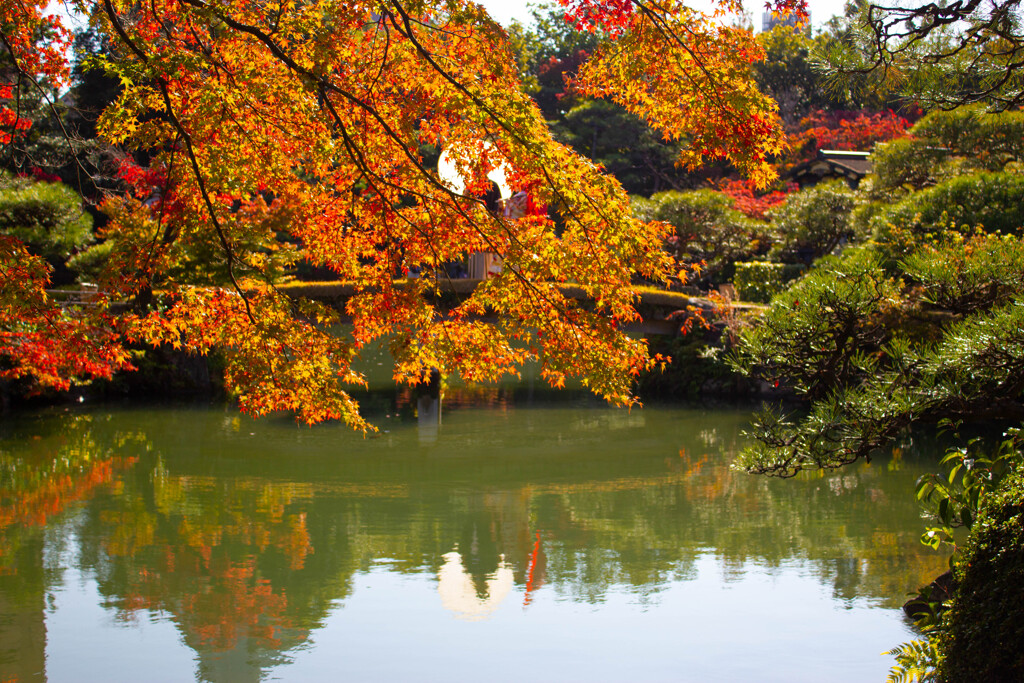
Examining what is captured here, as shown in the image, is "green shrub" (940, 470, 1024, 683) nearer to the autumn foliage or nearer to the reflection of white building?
the reflection of white building

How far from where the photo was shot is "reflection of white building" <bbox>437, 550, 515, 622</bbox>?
5931mm

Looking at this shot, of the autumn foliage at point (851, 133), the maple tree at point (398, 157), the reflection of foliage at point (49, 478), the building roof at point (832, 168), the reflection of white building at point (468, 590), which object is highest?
the autumn foliage at point (851, 133)

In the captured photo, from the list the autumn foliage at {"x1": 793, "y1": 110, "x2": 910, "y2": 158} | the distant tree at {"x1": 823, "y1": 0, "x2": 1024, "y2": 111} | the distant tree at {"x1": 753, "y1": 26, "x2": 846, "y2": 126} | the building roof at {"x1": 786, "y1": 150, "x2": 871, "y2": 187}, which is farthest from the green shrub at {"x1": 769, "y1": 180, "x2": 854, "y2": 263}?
the distant tree at {"x1": 823, "y1": 0, "x2": 1024, "y2": 111}

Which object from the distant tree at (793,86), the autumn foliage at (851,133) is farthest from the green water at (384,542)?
the distant tree at (793,86)

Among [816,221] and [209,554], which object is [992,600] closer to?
[209,554]

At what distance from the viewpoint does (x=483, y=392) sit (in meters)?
16.7

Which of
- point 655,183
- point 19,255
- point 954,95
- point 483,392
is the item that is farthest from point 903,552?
point 655,183

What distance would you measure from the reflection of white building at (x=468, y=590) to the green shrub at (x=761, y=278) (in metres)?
10.3

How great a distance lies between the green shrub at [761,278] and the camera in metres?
15.8

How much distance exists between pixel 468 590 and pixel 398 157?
9.89 ft

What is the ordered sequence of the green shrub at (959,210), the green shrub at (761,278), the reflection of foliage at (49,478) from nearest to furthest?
the reflection of foliage at (49,478)
the green shrub at (959,210)
the green shrub at (761,278)

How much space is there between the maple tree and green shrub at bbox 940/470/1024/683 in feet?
7.24

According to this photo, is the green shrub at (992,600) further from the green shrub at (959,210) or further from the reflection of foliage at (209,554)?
the green shrub at (959,210)

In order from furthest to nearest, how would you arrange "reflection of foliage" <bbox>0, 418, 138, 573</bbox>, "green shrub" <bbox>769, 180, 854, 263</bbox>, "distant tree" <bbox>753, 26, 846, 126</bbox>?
"distant tree" <bbox>753, 26, 846, 126</bbox> < "green shrub" <bbox>769, 180, 854, 263</bbox> < "reflection of foliage" <bbox>0, 418, 138, 573</bbox>
